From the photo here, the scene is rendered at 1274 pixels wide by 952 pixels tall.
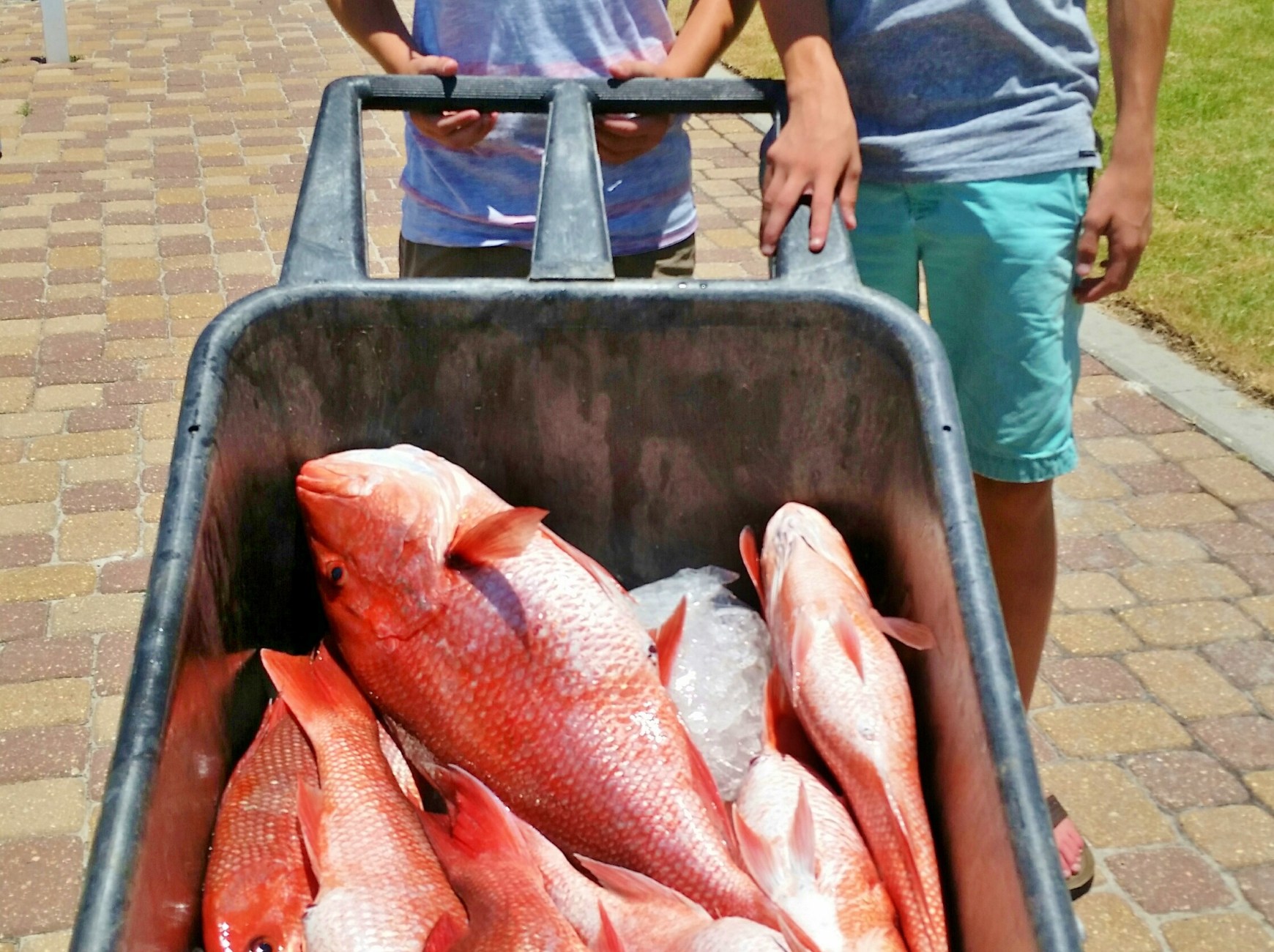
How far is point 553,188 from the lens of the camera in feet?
5.91

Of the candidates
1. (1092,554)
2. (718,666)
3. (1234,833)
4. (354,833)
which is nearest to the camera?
(354,833)

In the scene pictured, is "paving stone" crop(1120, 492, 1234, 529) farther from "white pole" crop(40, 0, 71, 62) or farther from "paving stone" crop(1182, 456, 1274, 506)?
"white pole" crop(40, 0, 71, 62)

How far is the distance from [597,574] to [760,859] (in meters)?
0.44

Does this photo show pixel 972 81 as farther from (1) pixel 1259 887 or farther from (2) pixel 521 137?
(1) pixel 1259 887

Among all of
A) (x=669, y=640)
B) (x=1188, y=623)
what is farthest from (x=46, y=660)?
(x=1188, y=623)

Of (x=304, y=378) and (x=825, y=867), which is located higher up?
(x=304, y=378)

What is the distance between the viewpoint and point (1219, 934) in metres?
2.71

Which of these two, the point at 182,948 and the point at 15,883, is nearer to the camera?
the point at 182,948

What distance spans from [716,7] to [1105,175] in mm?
811

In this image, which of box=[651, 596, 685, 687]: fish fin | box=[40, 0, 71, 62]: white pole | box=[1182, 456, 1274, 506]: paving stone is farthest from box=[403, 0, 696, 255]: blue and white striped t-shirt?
box=[40, 0, 71, 62]: white pole

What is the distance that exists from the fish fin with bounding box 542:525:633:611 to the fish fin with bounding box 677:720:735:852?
188 millimetres

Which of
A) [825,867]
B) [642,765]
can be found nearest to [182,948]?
[642,765]

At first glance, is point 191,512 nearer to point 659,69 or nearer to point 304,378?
point 304,378

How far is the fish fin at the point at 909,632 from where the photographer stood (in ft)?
4.89
